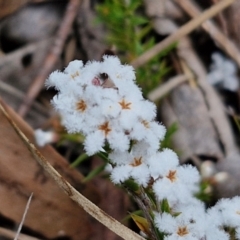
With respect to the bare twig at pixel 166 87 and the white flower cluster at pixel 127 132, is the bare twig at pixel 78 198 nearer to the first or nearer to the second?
the white flower cluster at pixel 127 132

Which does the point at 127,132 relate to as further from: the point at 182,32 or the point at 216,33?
the point at 216,33

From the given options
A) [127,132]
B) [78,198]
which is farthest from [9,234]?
[127,132]

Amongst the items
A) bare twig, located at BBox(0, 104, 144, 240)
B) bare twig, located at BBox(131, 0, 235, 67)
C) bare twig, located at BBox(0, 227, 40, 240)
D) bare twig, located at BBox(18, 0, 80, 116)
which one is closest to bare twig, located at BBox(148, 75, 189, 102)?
bare twig, located at BBox(131, 0, 235, 67)

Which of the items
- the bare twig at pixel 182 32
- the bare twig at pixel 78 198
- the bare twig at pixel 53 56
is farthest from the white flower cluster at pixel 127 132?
the bare twig at pixel 53 56

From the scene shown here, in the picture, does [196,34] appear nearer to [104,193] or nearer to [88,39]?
[88,39]

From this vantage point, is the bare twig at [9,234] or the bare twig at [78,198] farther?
the bare twig at [9,234]

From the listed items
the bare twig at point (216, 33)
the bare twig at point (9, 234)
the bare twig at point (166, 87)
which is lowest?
the bare twig at point (9, 234)
